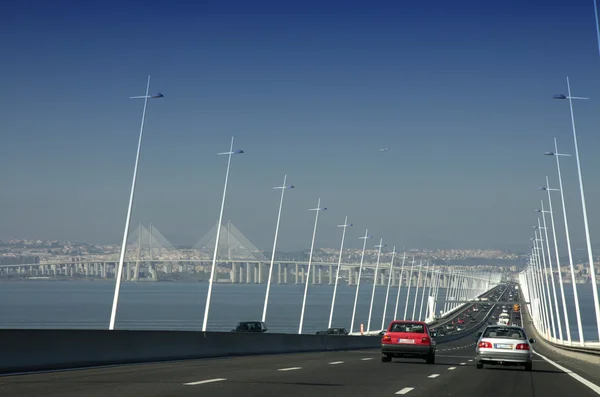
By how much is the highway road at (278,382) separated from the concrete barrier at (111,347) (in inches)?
38.8

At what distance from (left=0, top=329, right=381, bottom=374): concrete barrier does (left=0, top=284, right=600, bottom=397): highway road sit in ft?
3.23

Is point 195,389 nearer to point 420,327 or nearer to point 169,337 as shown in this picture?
point 169,337

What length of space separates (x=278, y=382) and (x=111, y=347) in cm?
770

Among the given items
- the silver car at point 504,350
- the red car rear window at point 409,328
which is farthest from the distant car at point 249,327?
the silver car at point 504,350

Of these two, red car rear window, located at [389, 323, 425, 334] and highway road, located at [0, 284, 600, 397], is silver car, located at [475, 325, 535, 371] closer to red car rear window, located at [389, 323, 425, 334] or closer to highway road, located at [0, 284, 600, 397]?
highway road, located at [0, 284, 600, 397]

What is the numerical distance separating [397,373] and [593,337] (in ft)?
589

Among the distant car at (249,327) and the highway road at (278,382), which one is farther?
the distant car at (249,327)

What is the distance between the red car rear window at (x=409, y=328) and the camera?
34.3 m

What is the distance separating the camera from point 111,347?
2630 centimetres

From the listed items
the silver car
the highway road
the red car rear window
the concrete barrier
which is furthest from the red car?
the highway road

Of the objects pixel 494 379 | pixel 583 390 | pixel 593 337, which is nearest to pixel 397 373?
pixel 494 379

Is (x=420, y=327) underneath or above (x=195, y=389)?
above

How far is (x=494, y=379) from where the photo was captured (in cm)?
2436

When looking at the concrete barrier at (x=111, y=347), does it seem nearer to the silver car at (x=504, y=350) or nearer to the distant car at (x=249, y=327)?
the silver car at (x=504, y=350)
